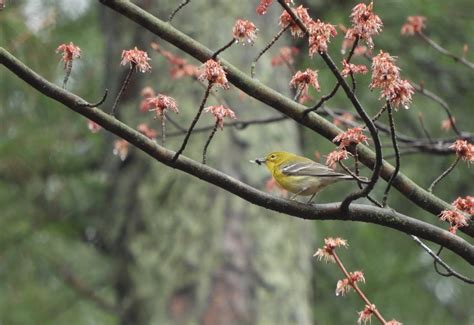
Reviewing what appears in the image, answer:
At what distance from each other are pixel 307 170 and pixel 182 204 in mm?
1398

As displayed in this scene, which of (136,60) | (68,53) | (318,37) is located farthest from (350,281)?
(68,53)

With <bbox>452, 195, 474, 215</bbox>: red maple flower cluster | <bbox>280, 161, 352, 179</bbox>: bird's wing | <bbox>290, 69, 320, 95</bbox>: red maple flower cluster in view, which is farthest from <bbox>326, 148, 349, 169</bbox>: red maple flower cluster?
<bbox>280, 161, 352, 179</bbox>: bird's wing

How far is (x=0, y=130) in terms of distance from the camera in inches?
208

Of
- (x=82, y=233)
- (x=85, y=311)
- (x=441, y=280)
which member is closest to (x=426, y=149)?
(x=82, y=233)

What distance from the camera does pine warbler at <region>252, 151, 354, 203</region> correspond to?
8.60ft

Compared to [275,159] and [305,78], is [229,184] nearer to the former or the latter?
[305,78]

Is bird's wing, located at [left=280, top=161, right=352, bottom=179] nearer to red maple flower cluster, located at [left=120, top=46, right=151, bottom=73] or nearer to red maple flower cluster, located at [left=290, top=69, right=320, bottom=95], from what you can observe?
red maple flower cluster, located at [left=290, top=69, right=320, bottom=95]

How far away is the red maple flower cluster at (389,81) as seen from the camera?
159 cm

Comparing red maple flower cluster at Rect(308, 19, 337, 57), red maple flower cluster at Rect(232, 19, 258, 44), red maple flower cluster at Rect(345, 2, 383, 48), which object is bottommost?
red maple flower cluster at Rect(232, 19, 258, 44)

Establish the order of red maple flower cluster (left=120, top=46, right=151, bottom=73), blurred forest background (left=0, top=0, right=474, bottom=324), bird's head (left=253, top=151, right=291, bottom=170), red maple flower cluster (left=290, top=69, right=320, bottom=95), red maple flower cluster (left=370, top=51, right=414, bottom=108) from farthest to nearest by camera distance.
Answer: blurred forest background (left=0, top=0, right=474, bottom=324), bird's head (left=253, top=151, right=291, bottom=170), red maple flower cluster (left=290, top=69, right=320, bottom=95), red maple flower cluster (left=120, top=46, right=151, bottom=73), red maple flower cluster (left=370, top=51, right=414, bottom=108)

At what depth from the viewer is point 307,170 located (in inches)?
106

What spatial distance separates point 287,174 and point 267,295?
1.24 meters

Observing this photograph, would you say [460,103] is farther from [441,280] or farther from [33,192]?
[33,192]

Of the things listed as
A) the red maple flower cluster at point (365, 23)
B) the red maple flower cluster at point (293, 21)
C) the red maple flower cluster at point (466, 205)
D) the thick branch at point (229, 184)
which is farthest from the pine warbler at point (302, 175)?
the red maple flower cluster at point (365, 23)
